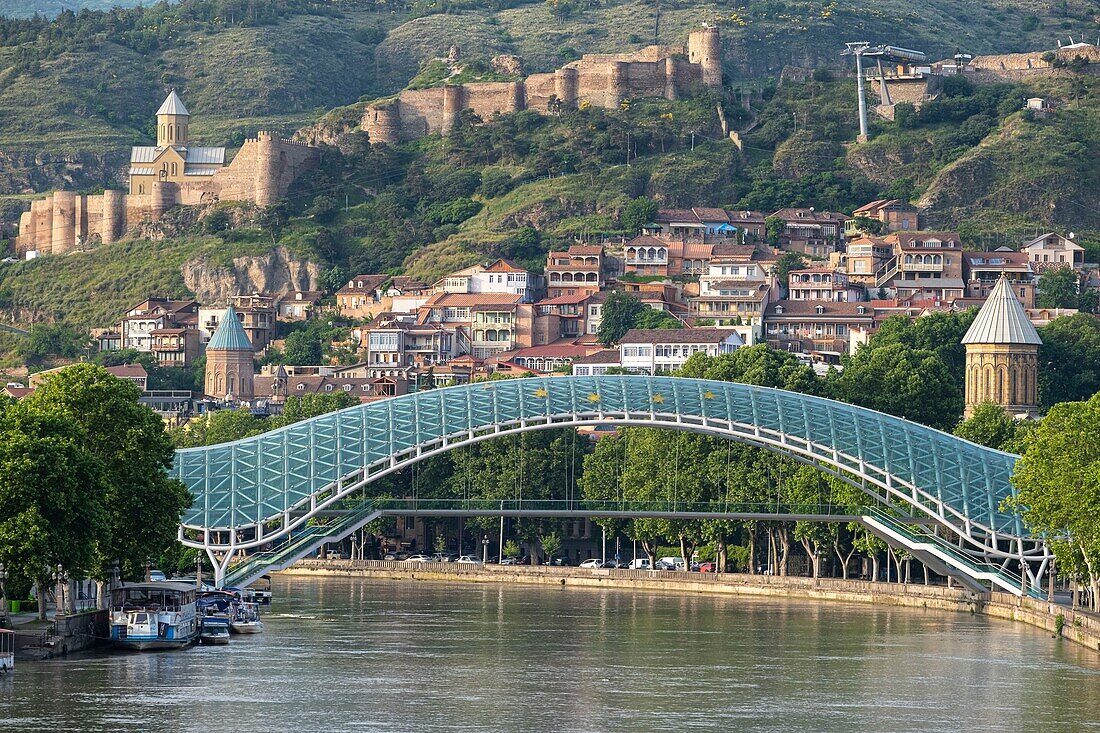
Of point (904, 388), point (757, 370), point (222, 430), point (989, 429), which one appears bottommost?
point (989, 429)

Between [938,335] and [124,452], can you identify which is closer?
[124,452]

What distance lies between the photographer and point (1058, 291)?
464 ft

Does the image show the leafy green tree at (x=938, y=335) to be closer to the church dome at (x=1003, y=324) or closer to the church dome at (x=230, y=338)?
the church dome at (x=1003, y=324)

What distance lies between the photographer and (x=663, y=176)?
160 m

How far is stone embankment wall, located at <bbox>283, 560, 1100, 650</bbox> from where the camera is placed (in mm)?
71188

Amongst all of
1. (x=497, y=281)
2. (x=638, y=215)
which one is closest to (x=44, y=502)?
(x=497, y=281)

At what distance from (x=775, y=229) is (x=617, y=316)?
18.4 m

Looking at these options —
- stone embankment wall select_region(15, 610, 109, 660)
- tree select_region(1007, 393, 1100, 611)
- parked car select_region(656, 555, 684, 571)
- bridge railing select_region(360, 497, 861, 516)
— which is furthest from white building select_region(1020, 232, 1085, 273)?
stone embankment wall select_region(15, 610, 109, 660)

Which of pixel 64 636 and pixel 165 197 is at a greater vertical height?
pixel 165 197

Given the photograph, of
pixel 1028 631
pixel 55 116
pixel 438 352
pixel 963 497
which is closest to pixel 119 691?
pixel 1028 631

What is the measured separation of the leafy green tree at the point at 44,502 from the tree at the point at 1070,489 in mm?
24856

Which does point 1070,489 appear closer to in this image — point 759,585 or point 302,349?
point 759,585

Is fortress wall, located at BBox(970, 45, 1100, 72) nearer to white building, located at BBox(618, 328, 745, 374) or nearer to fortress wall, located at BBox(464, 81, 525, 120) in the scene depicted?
fortress wall, located at BBox(464, 81, 525, 120)

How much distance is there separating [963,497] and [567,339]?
67.0 m
